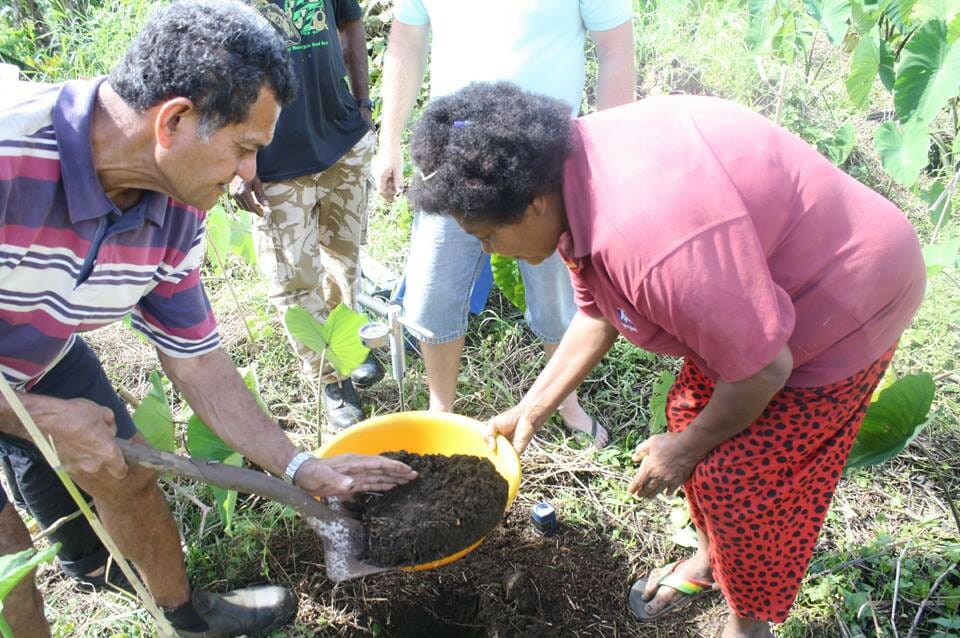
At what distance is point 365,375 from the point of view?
288 cm

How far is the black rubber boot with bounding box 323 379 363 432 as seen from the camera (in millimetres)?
2727

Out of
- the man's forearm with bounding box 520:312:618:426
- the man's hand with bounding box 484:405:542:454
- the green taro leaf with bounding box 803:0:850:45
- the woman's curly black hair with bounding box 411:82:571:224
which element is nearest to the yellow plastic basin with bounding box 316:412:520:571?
the man's hand with bounding box 484:405:542:454

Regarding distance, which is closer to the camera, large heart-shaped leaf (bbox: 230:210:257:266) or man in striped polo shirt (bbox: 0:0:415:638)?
man in striped polo shirt (bbox: 0:0:415:638)

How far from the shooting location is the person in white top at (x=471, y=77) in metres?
2.10

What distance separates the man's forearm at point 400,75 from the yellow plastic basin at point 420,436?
885 mm

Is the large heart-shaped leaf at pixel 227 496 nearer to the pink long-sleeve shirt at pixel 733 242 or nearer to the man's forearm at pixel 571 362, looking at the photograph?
the man's forearm at pixel 571 362

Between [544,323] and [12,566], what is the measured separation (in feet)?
5.68

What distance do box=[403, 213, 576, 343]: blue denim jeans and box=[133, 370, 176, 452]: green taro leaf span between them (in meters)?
0.77

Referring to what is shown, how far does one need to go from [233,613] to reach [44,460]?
64 cm

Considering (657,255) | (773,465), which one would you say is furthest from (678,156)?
(773,465)

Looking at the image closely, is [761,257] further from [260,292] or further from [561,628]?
[260,292]

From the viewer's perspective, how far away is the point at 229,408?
1.86 metres

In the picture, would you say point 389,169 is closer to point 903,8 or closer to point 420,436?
point 420,436

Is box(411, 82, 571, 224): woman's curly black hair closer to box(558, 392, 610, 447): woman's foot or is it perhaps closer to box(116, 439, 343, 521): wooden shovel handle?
box(116, 439, 343, 521): wooden shovel handle
